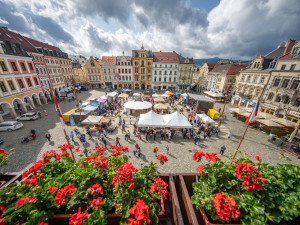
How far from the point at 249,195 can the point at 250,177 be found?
15.2 inches

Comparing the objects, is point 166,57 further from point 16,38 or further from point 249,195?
point 249,195

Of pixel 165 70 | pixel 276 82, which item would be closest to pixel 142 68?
pixel 165 70

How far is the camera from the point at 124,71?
139ft

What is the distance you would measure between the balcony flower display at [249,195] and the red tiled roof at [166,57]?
4356 centimetres

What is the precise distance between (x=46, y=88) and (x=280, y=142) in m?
45.3

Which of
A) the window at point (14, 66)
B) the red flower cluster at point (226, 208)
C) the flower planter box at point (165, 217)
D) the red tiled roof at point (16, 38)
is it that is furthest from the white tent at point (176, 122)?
the red tiled roof at point (16, 38)

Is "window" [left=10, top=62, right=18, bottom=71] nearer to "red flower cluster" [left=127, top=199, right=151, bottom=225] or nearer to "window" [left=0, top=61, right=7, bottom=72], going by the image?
"window" [left=0, top=61, right=7, bottom=72]

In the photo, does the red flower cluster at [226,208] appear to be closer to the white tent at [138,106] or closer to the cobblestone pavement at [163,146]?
the cobblestone pavement at [163,146]

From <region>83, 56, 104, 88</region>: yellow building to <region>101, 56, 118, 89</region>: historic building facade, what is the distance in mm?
1665

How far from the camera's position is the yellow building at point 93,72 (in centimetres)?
4141

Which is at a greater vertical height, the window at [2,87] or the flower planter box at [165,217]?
the window at [2,87]

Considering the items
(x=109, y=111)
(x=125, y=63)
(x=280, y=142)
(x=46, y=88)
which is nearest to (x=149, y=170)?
(x=280, y=142)

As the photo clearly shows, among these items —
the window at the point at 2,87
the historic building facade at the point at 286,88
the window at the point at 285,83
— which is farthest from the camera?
the window at the point at 285,83

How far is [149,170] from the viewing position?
11.1ft
